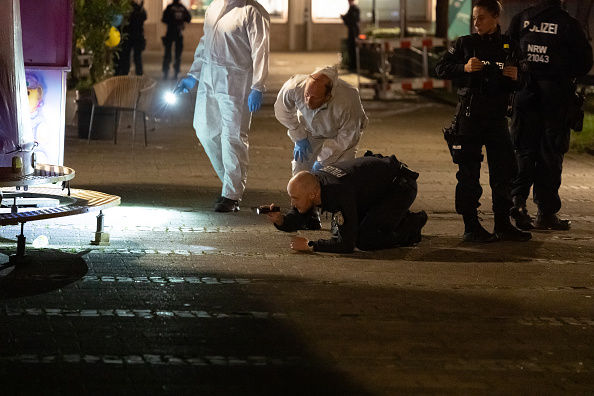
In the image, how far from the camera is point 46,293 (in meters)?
6.20

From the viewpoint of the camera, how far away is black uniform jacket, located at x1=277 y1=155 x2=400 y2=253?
7.12 metres

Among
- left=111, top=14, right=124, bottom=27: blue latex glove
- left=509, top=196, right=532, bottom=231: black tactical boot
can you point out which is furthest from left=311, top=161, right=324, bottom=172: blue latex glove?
left=111, top=14, right=124, bottom=27: blue latex glove

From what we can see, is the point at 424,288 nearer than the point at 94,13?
Yes

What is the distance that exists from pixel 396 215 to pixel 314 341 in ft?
7.40

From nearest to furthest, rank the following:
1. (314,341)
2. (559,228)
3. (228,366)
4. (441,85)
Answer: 1. (228,366)
2. (314,341)
3. (559,228)
4. (441,85)

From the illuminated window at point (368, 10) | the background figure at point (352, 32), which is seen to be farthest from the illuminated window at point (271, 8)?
the background figure at point (352, 32)

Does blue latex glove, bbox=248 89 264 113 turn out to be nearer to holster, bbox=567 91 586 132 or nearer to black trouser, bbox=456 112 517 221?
black trouser, bbox=456 112 517 221

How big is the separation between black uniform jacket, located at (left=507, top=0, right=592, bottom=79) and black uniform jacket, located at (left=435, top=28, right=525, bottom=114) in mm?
628

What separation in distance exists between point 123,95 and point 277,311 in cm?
814

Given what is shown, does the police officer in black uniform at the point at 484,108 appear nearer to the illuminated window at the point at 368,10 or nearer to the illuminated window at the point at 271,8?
the illuminated window at the point at 368,10

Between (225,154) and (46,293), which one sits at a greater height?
(225,154)

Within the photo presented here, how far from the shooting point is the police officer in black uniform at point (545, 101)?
8.33 m

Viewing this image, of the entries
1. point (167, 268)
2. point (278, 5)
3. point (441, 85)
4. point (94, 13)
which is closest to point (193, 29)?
point (278, 5)

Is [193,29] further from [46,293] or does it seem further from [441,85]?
[46,293]
